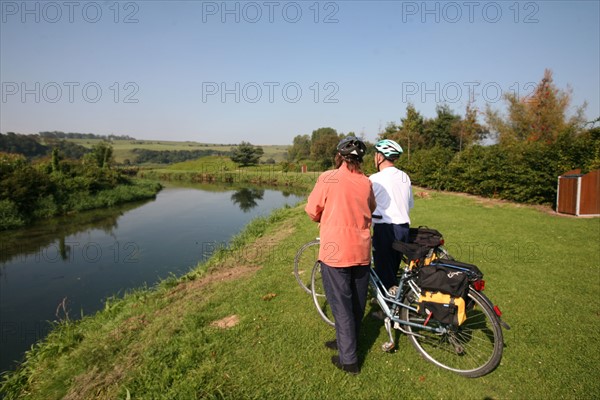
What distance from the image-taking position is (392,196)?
3.44 metres

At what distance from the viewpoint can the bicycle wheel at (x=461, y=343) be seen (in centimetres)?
288

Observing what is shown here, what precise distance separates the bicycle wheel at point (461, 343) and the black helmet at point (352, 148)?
1.48 m

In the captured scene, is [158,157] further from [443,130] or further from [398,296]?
[398,296]

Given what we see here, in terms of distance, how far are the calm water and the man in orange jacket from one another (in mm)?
5056

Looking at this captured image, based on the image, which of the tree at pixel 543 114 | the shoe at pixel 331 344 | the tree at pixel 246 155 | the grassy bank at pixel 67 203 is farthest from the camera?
the tree at pixel 246 155

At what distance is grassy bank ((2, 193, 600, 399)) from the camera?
2.70 metres

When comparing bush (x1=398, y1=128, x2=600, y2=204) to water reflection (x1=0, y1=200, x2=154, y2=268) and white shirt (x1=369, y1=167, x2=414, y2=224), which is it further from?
water reflection (x1=0, y1=200, x2=154, y2=268)

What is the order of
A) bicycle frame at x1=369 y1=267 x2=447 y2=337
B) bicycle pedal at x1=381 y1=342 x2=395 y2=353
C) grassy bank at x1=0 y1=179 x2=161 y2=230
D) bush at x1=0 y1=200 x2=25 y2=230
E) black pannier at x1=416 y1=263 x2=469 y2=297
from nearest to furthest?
black pannier at x1=416 y1=263 x2=469 y2=297 → bicycle frame at x1=369 y1=267 x2=447 y2=337 → bicycle pedal at x1=381 y1=342 x2=395 y2=353 → bush at x1=0 y1=200 x2=25 y2=230 → grassy bank at x1=0 y1=179 x2=161 y2=230

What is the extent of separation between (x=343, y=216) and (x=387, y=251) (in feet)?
3.51

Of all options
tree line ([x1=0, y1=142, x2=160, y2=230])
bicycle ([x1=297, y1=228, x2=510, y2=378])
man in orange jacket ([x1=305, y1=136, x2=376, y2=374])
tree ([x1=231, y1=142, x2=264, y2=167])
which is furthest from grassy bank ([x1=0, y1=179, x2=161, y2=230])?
tree ([x1=231, y1=142, x2=264, y2=167])

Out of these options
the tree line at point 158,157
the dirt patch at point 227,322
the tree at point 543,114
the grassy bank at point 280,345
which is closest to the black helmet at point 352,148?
the grassy bank at point 280,345

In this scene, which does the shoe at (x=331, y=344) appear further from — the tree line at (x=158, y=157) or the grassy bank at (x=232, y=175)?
the tree line at (x=158, y=157)

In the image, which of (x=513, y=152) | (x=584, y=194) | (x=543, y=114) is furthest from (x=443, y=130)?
(x=584, y=194)

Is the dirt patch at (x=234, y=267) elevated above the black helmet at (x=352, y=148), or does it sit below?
below
